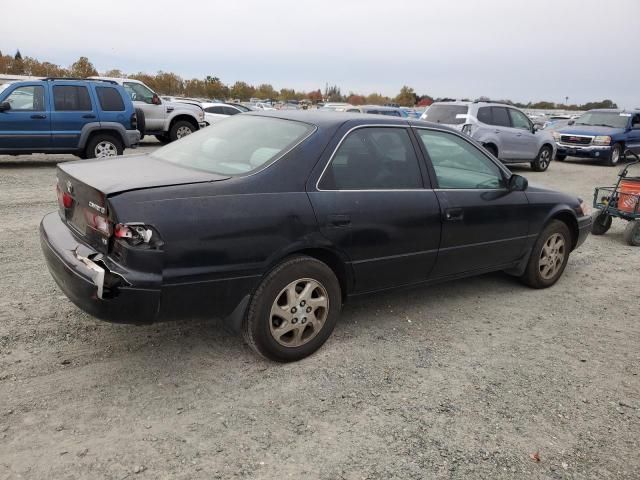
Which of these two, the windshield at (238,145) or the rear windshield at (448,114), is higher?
the rear windshield at (448,114)

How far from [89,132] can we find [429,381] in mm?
9958

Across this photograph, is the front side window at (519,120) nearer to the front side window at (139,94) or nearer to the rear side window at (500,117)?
the rear side window at (500,117)

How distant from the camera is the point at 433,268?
13.7ft

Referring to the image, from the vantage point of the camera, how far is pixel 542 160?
15.3 metres

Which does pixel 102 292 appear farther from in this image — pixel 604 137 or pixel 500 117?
pixel 604 137

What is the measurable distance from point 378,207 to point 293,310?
0.94 metres

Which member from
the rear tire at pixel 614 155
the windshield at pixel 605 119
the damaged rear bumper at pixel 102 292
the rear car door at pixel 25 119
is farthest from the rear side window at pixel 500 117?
the damaged rear bumper at pixel 102 292

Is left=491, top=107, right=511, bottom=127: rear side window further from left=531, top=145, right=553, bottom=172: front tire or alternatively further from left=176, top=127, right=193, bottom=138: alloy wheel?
left=176, top=127, right=193, bottom=138: alloy wheel

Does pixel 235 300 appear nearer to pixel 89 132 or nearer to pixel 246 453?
pixel 246 453

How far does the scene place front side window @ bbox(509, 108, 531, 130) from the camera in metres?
14.0

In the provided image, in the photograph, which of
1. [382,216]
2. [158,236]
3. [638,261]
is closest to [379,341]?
[382,216]

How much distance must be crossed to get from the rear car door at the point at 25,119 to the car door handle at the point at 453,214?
31.1ft

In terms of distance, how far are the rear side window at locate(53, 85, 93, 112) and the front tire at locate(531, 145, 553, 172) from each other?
1154 cm

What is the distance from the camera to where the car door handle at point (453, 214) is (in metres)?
4.11
